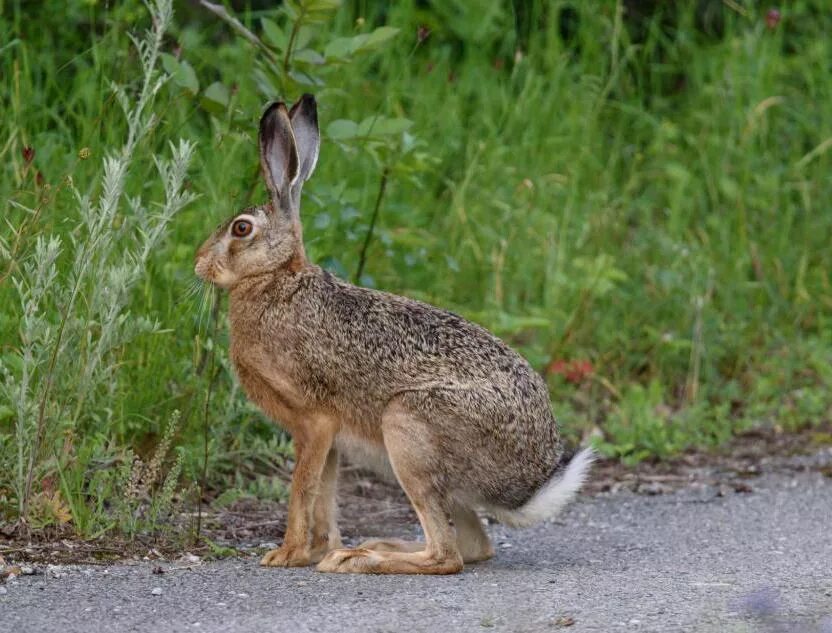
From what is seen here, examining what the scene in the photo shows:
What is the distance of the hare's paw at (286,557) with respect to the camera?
215 inches

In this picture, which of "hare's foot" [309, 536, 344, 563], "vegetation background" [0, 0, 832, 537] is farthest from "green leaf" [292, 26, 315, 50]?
"hare's foot" [309, 536, 344, 563]

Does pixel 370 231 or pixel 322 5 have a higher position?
pixel 322 5

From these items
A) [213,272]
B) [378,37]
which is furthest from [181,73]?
[213,272]

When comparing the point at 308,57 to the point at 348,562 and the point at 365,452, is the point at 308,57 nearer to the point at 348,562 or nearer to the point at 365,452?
the point at 365,452

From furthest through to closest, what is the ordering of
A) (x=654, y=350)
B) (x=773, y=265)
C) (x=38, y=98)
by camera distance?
(x=773, y=265)
(x=654, y=350)
(x=38, y=98)

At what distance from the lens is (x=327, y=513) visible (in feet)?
19.0

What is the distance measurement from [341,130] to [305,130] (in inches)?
20.6

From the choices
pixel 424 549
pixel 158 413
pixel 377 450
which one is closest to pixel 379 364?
pixel 377 450

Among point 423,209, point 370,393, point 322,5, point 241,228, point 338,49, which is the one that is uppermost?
point 322,5

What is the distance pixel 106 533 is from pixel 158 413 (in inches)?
30.9

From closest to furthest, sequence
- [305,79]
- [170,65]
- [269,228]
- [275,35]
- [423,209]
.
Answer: [269,228] < [170,65] < [275,35] < [305,79] < [423,209]

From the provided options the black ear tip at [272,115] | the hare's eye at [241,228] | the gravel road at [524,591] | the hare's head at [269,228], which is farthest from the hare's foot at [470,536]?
the black ear tip at [272,115]

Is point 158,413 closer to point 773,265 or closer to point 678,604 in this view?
point 678,604

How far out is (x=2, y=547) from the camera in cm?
523
